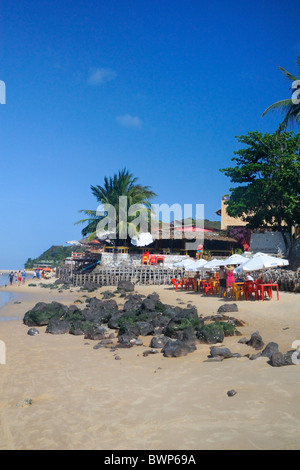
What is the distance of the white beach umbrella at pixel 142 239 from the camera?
115 ft

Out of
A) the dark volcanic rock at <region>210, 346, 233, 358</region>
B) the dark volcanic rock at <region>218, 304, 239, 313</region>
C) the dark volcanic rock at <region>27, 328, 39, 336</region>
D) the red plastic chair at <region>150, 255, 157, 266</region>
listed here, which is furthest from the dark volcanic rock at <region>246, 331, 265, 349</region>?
the red plastic chair at <region>150, 255, 157, 266</region>

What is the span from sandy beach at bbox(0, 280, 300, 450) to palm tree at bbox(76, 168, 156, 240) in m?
25.7

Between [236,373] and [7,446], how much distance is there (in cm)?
400

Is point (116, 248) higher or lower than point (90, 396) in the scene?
higher

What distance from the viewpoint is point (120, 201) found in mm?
36219

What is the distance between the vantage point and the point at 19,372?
307 inches

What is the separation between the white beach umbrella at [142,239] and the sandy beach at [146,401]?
25307 millimetres

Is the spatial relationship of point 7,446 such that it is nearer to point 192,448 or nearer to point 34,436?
point 34,436

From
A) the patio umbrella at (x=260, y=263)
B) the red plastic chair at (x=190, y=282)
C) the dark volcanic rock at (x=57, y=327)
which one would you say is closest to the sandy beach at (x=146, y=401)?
A: the dark volcanic rock at (x=57, y=327)

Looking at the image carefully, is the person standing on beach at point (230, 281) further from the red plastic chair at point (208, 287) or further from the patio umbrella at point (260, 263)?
the red plastic chair at point (208, 287)

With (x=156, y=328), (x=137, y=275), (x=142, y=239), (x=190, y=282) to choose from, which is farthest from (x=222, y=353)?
(x=142, y=239)

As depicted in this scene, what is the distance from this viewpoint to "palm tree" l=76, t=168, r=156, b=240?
115 feet

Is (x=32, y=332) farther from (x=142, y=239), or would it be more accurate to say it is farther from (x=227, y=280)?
(x=142, y=239)
